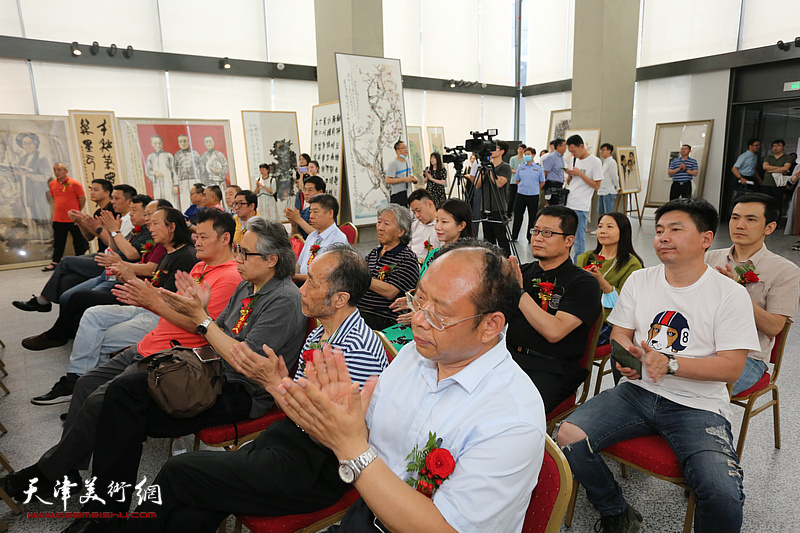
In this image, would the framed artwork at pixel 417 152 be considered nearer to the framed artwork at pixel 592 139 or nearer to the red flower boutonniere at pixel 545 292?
the framed artwork at pixel 592 139

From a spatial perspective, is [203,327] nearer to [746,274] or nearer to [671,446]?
[671,446]

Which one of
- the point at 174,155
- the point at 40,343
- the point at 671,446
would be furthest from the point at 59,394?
the point at 174,155

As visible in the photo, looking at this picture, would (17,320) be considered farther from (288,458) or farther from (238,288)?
(288,458)

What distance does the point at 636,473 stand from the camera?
7.44ft

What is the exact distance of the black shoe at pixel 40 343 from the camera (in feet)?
12.1

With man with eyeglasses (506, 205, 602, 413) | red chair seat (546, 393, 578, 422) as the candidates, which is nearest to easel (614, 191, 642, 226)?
man with eyeglasses (506, 205, 602, 413)

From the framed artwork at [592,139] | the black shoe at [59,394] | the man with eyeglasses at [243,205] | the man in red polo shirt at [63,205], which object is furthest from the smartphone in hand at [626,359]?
the framed artwork at [592,139]

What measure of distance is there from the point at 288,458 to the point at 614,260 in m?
2.27

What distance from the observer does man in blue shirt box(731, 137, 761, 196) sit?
9068mm

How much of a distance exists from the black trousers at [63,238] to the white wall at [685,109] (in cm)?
1118

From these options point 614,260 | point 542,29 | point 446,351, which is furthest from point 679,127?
point 446,351

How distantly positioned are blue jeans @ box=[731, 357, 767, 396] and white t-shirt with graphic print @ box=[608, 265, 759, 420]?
0.44 m

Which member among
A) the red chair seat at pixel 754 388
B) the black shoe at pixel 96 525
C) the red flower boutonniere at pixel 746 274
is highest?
the red flower boutonniere at pixel 746 274

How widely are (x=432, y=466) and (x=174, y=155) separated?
839 cm
